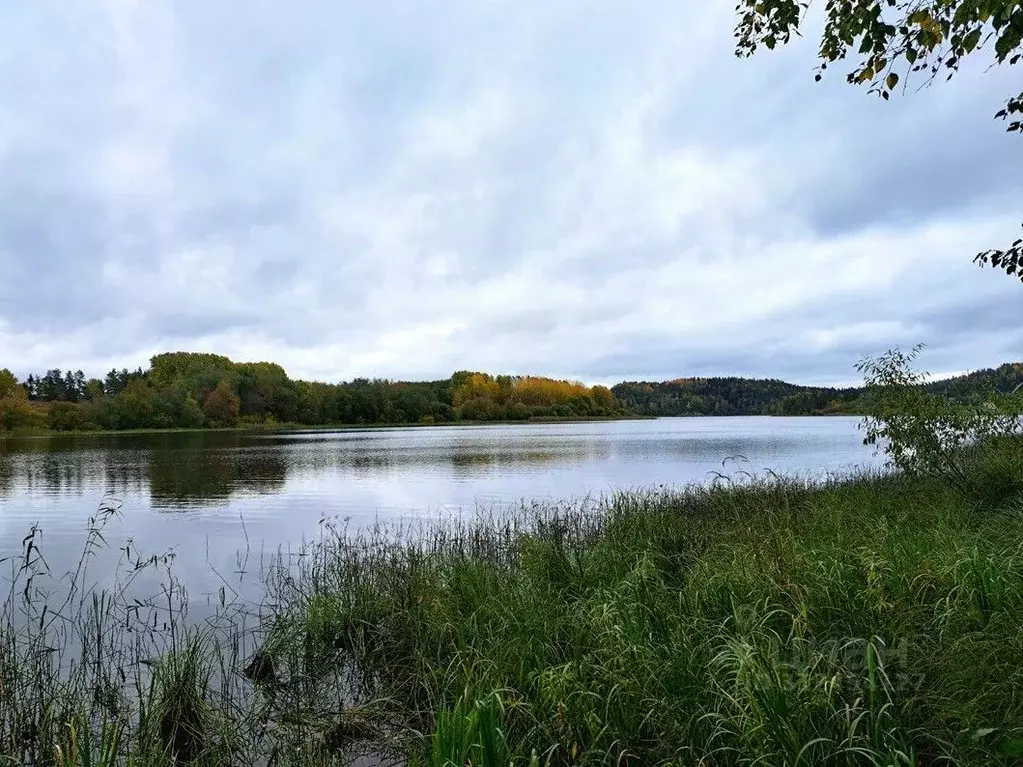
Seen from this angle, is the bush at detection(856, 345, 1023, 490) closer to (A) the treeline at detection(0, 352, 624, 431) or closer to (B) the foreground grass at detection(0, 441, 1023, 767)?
(B) the foreground grass at detection(0, 441, 1023, 767)

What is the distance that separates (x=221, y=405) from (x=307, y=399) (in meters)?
19.2

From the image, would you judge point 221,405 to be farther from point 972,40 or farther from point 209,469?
point 972,40

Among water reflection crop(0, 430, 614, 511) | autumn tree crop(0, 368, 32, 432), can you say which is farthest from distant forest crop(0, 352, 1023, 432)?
water reflection crop(0, 430, 614, 511)

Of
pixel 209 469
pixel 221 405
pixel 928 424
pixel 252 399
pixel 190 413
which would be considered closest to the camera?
pixel 928 424

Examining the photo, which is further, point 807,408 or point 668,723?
point 807,408

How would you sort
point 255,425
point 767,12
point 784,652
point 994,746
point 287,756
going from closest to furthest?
point 994,746
point 784,652
point 287,756
point 767,12
point 255,425

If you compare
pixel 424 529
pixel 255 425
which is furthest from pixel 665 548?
pixel 255 425

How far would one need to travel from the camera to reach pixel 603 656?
4.79 metres

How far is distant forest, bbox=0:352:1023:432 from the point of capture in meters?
88.4

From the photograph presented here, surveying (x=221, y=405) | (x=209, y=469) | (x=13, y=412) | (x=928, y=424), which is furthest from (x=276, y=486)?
(x=221, y=405)

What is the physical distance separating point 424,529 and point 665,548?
7.23 metres

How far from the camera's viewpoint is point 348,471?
30938mm

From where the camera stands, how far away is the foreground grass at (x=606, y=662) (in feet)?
10.8

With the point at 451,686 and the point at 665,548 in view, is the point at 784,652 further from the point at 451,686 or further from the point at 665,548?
the point at 665,548
